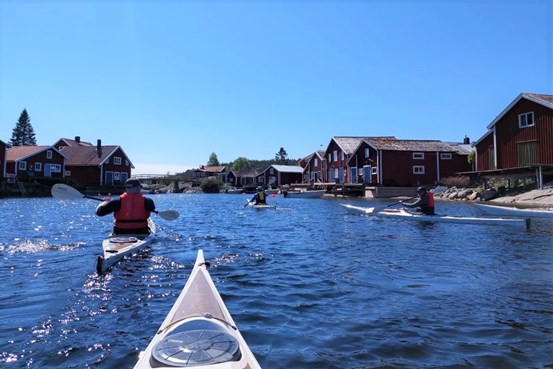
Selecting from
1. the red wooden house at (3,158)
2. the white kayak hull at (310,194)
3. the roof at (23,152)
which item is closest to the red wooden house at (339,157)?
the white kayak hull at (310,194)

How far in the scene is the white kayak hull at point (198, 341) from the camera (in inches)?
113

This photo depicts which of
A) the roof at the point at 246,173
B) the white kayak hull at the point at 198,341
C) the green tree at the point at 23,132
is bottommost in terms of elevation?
the white kayak hull at the point at 198,341

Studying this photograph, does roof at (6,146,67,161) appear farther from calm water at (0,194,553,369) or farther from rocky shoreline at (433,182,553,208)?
rocky shoreline at (433,182,553,208)

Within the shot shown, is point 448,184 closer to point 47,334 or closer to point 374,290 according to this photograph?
point 374,290

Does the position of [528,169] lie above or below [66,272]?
above

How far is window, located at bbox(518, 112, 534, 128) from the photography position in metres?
28.9

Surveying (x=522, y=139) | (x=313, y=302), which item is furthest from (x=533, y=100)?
(x=313, y=302)

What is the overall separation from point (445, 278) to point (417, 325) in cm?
263

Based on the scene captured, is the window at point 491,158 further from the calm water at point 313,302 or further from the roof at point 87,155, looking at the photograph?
the roof at point 87,155

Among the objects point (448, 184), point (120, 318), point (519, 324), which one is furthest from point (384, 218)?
point (448, 184)

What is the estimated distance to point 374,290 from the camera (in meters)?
6.41

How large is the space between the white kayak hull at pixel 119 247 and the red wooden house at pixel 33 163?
43564 mm

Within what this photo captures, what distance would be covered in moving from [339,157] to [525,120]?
25044mm

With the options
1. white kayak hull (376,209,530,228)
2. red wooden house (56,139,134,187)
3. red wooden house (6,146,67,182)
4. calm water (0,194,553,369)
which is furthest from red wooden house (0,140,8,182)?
white kayak hull (376,209,530,228)
